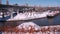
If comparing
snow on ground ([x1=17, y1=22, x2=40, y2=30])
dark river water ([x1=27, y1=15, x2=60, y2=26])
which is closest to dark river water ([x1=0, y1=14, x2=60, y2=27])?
dark river water ([x1=27, y1=15, x2=60, y2=26])

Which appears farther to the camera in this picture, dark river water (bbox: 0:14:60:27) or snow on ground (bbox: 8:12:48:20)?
dark river water (bbox: 0:14:60:27)

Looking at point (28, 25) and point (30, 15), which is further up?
point (30, 15)

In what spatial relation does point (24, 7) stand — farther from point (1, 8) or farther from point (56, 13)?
point (56, 13)

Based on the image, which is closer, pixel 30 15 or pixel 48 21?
pixel 30 15

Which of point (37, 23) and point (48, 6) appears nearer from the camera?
point (48, 6)

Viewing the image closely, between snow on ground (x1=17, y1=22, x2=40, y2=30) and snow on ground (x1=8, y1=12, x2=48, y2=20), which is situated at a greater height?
snow on ground (x1=8, y1=12, x2=48, y2=20)

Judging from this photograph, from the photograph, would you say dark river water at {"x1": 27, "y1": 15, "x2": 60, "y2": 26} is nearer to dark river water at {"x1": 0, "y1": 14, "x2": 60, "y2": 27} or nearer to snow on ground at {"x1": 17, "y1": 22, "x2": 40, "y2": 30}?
dark river water at {"x1": 0, "y1": 14, "x2": 60, "y2": 27}

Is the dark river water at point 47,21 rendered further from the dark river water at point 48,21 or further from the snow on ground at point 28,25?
the snow on ground at point 28,25

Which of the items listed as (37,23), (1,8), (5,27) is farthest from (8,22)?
(37,23)

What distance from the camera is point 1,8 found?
154 inches

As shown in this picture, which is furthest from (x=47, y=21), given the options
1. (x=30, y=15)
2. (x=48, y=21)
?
(x=30, y=15)

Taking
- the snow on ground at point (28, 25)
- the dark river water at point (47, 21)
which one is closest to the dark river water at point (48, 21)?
the dark river water at point (47, 21)

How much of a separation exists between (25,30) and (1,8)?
0.82m

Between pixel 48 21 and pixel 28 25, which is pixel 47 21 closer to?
pixel 48 21
